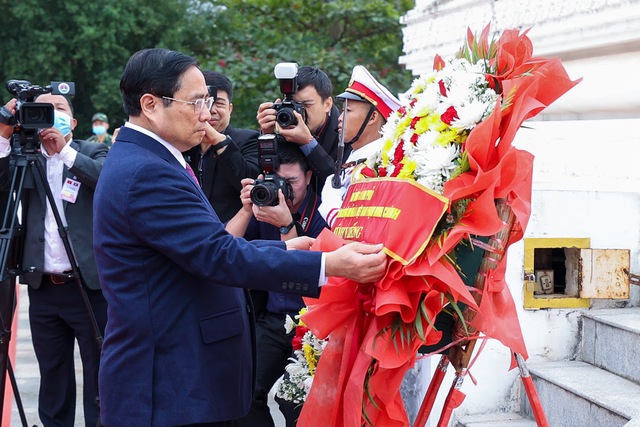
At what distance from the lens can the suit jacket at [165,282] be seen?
288 centimetres

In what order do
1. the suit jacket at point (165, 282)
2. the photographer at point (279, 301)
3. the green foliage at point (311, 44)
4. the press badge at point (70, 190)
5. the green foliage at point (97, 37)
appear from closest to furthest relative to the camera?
the suit jacket at point (165, 282), the photographer at point (279, 301), the press badge at point (70, 190), the green foliage at point (311, 44), the green foliage at point (97, 37)

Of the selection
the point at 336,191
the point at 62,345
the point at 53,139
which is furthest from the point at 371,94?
the point at 62,345

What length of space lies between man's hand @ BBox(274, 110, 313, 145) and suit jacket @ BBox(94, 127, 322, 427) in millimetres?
1337

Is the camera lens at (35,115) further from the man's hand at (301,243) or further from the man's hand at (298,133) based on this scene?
the man's hand at (301,243)

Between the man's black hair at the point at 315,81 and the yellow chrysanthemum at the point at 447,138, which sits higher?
the man's black hair at the point at 315,81

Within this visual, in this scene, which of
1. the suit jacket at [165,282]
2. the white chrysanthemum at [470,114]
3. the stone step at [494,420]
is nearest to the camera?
the white chrysanthemum at [470,114]

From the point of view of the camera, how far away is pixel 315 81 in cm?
462

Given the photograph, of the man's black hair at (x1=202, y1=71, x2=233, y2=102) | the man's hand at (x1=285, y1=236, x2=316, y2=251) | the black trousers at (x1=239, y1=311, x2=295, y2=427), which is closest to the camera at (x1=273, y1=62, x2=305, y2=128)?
the man's black hair at (x1=202, y1=71, x2=233, y2=102)

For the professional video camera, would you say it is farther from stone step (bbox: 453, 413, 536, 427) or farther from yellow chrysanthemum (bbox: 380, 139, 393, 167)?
stone step (bbox: 453, 413, 536, 427)

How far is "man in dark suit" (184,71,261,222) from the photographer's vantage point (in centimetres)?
459

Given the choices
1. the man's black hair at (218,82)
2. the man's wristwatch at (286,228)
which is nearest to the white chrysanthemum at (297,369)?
the man's wristwatch at (286,228)

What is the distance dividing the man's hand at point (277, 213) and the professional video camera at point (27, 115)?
133 centimetres

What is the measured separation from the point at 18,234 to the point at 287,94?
1.56m

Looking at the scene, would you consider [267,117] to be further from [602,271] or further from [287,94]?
[602,271]
